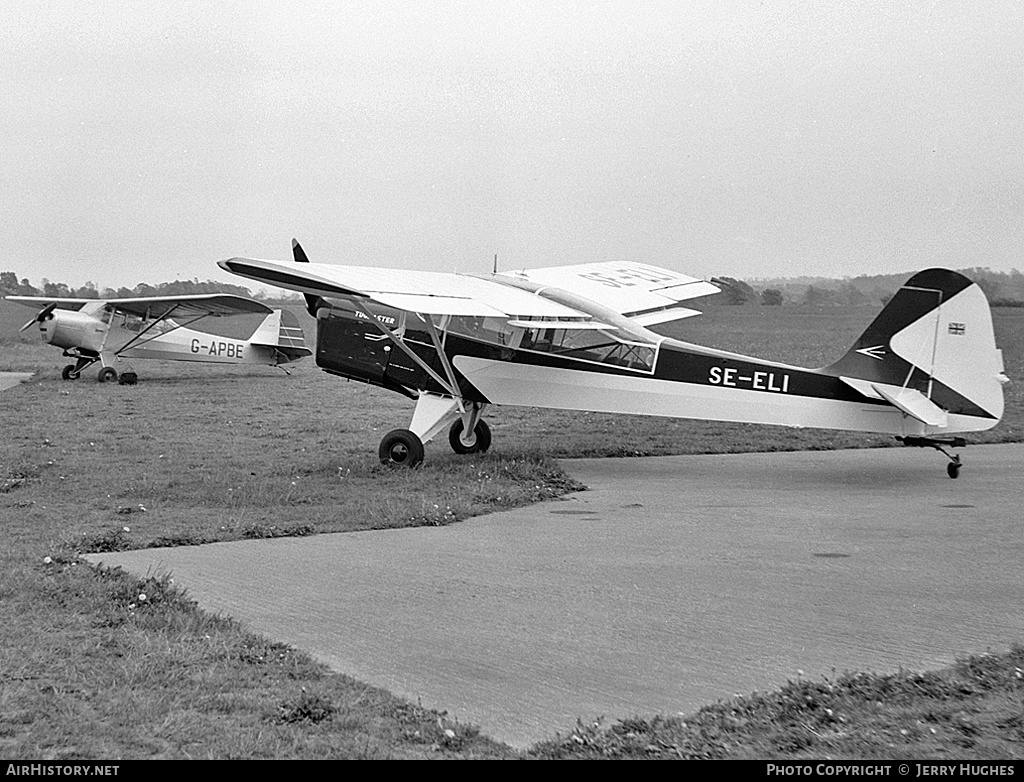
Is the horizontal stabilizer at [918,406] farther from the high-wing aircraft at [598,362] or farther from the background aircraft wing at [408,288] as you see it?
the background aircraft wing at [408,288]

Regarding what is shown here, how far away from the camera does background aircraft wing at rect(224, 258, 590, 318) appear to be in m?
11.0

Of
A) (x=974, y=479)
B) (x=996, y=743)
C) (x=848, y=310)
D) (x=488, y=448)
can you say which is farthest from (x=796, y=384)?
(x=848, y=310)

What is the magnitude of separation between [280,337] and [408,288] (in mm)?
20414

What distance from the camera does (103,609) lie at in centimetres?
563

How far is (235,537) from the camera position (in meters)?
8.07

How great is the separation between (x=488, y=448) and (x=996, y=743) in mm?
10459

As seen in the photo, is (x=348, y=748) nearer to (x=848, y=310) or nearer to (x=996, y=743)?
(x=996, y=743)

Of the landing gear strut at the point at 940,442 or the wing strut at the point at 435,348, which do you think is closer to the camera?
the landing gear strut at the point at 940,442

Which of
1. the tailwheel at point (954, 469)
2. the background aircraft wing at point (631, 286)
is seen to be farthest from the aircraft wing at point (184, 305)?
the tailwheel at point (954, 469)

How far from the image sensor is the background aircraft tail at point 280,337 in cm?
3153

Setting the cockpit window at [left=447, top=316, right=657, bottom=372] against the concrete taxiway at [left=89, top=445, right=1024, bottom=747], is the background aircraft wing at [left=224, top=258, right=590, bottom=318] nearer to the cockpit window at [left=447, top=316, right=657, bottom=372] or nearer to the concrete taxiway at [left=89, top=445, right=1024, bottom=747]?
the cockpit window at [left=447, top=316, right=657, bottom=372]

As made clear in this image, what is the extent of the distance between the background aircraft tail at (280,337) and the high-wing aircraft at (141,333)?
31 mm

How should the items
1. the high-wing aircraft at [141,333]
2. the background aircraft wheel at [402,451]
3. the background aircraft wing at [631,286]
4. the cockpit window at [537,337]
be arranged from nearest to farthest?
the background aircraft wheel at [402,451], the cockpit window at [537,337], the background aircraft wing at [631,286], the high-wing aircraft at [141,333]

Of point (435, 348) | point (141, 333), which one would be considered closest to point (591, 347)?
point (435, 348)
